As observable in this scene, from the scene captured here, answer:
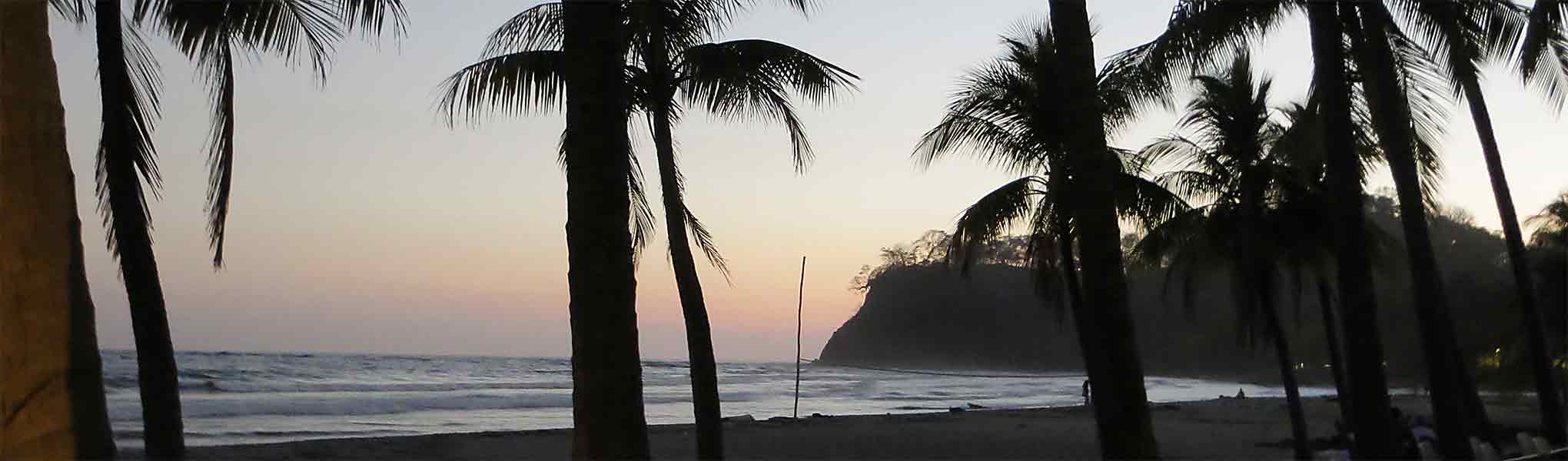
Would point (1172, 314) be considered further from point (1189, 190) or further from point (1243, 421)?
point (1189, 190)

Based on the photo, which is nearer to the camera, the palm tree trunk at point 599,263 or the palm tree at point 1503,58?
the palm tree trunk at point 599,263

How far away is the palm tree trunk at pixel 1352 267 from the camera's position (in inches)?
348

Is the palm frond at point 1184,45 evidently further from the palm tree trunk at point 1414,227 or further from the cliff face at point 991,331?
the cliff face at point 991,331

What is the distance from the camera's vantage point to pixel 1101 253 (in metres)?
6.46

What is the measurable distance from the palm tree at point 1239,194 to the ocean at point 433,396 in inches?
273

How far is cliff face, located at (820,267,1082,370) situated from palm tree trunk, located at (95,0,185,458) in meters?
90.0

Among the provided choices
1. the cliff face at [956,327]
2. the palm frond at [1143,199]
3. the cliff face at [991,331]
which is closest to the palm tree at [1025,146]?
the palm frond at [1143,199]

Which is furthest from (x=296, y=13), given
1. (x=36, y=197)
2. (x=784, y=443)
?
(x=784, y=443)

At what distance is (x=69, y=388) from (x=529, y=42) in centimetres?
502

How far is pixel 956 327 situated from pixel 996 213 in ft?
329

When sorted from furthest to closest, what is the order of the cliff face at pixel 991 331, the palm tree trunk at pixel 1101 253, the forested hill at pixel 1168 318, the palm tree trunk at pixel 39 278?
the cliff face at pixel 991 331, the forested hill at pixel 1168 318, the palm tree trunk at pixel 1101 253, the palm tree trunk at pixel 39 278

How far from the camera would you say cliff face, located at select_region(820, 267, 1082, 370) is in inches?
4035

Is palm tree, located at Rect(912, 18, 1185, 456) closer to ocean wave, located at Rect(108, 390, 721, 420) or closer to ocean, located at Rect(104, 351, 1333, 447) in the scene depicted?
ocean, located at Rect(104, 351, 1333, 447)

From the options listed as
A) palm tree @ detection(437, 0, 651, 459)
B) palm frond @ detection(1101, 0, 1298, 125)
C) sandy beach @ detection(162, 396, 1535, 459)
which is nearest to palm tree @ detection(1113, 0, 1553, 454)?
palm frond @ detection(1101, 0, 1298, 125)
